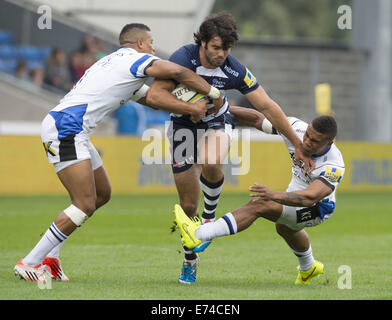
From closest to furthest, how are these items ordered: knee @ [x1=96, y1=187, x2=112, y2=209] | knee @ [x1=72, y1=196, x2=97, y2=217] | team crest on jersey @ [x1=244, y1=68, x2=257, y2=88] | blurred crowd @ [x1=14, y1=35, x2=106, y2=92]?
knee @ [x1=72, y1=196, x2=97, y2=217] < team crest on jersey @ [x1=244, y1=68, x2=257, y2=88] < knee @ [x1=96, y1=187, x2=112, y2=209] < blurred crowd @ [x1=14, y1=35, x2=106, y2=92]


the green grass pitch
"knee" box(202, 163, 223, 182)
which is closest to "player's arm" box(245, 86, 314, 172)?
"knee" box(202, 163, 223, 182)

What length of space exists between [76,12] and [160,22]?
2.40 m

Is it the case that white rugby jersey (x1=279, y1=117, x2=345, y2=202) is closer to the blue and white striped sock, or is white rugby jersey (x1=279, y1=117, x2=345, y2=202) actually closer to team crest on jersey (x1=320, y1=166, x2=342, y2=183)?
team crest on jersey (x1=320, y1=166, x2=342, y2=183)

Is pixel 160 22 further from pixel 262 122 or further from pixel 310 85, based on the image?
pixel 262 122

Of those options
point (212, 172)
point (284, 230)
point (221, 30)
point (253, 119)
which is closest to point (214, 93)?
point (221, 30)

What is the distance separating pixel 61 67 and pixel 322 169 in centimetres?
1383

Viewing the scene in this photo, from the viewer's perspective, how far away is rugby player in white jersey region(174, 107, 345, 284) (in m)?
7.50

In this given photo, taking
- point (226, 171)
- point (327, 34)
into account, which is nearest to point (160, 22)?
point (226, 171)

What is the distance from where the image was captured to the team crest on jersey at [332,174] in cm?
773

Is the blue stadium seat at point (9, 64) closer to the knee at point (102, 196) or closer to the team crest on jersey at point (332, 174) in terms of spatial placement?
the knee at point (102, 196)

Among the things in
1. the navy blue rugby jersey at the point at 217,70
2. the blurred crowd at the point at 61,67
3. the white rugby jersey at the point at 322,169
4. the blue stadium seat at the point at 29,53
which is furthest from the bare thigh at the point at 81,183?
the blue stadium seat at the point at 29,53

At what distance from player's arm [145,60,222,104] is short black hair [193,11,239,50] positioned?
363 mm

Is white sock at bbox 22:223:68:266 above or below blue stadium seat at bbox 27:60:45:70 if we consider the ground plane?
below

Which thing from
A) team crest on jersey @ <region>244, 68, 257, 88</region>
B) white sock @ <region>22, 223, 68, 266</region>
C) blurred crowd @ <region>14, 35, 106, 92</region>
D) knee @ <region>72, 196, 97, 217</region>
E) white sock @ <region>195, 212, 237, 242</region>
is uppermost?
blurred crowd @ <region>14, 35, 106, 92</region>
